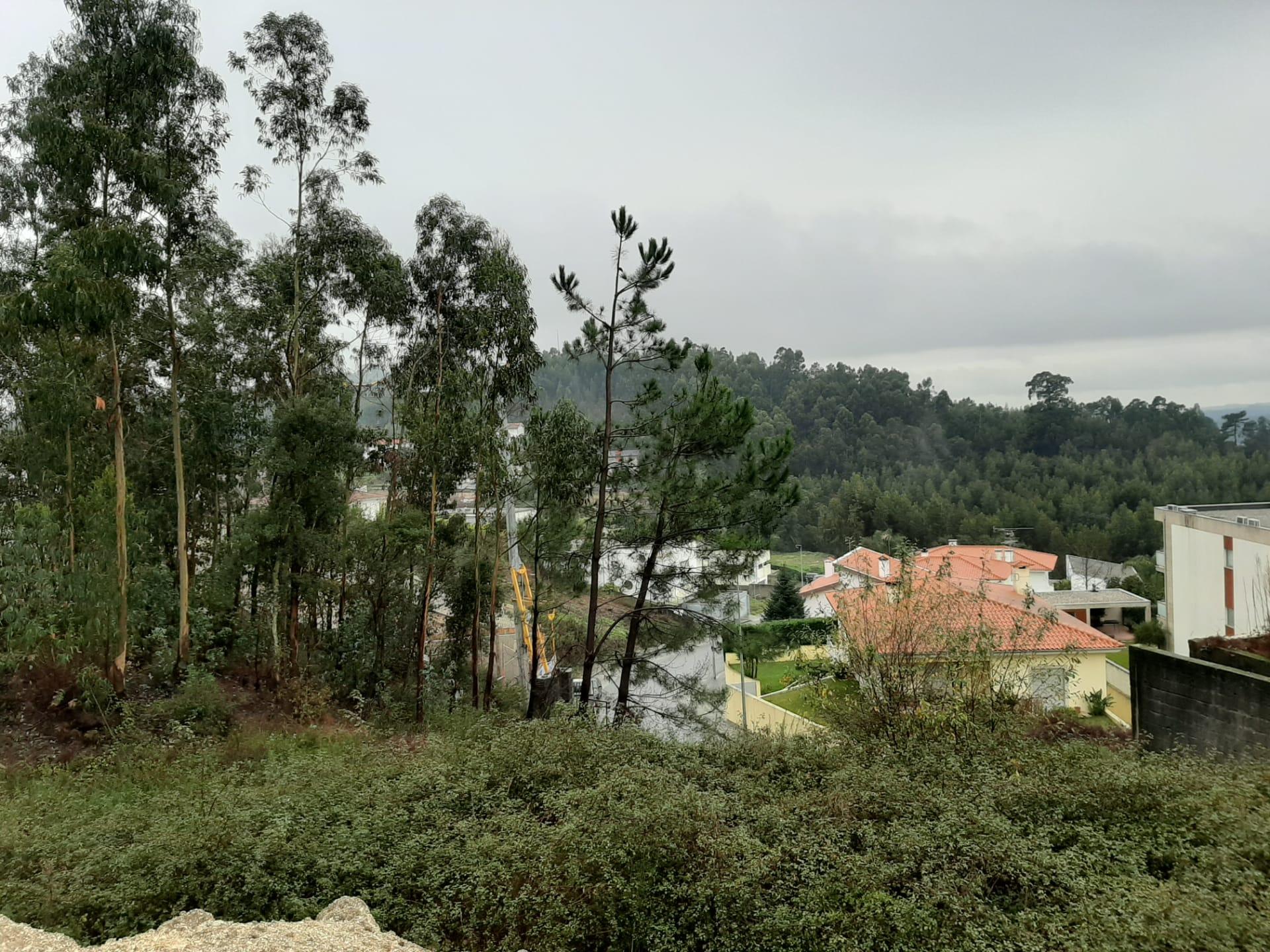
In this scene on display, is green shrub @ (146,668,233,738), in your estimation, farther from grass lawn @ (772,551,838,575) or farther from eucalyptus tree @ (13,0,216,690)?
grass lawn @ (772,551,838,575)

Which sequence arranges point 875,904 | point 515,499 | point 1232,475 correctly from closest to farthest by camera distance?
point 875,904 < point 515,499 < point 1232,475

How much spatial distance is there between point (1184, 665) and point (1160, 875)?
3487 mm

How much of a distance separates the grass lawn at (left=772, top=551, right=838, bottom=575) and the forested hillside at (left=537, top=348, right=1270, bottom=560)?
2.55 ft

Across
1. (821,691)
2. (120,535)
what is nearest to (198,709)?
(120,535)

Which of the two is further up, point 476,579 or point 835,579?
point 476,579

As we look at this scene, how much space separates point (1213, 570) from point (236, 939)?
1726 centimetres

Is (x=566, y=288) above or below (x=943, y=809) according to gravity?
above

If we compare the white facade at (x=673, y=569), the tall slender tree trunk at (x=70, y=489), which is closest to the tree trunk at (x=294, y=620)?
the tall slender tree trunk at (x=70, y=489)

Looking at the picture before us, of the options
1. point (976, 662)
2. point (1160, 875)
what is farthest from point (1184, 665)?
point (1160, 875)

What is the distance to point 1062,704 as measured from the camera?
334 inches

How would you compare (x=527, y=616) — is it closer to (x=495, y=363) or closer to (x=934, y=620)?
(x=495, y=363)

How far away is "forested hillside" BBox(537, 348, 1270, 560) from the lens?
4997 centimetres

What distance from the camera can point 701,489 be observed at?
9.83 meters

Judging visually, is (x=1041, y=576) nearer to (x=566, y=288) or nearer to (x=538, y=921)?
(x=566, y=288)
